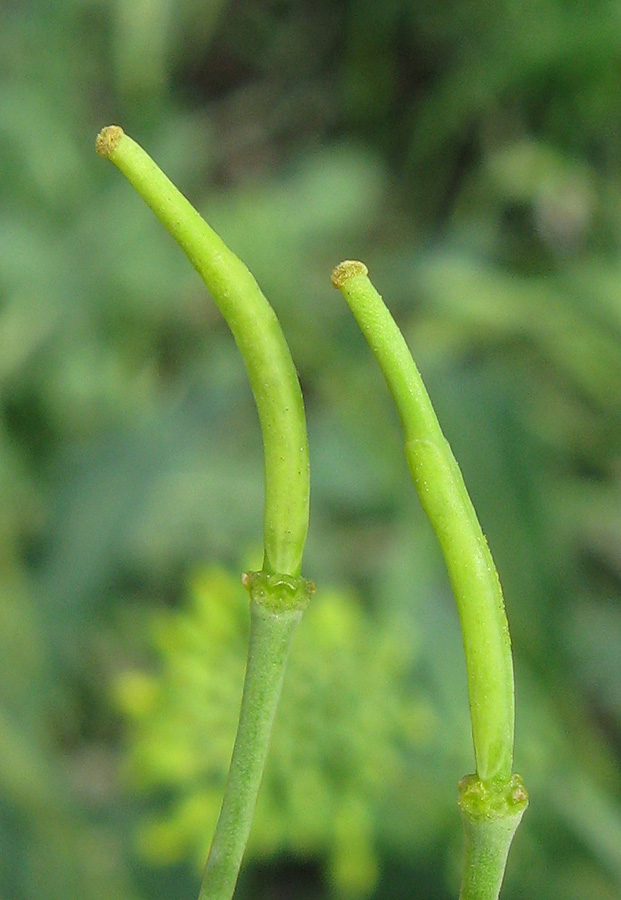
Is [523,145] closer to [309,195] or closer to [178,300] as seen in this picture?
[309,195]

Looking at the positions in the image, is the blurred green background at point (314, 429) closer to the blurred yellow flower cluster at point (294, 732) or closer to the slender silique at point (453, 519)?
the blurred yellow flower cluster at point (294, 732)

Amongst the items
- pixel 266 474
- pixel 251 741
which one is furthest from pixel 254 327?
pixel 251 741

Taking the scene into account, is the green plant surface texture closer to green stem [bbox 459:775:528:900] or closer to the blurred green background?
green stem [bbox 459:775:528:900]

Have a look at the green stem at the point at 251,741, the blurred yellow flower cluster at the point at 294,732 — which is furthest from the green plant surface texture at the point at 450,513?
the blurred yellow flower cluster at the point at 294,732

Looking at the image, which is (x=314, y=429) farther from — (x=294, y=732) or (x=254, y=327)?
(x=254, y=327)

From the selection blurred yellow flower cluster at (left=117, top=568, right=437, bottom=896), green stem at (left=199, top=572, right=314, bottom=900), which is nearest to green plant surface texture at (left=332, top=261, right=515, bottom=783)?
green stem at (left=199, top=572, right=314, bottom=900)

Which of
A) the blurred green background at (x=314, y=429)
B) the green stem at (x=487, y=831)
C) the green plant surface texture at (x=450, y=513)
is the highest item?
the blurred green background at (x=314, y=429)
